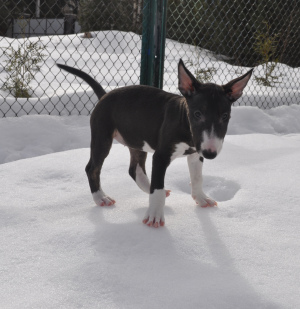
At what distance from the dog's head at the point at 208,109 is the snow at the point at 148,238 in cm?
50

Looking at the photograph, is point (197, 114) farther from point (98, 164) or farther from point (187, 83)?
point (98, 164)

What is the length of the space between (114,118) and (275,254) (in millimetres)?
1180

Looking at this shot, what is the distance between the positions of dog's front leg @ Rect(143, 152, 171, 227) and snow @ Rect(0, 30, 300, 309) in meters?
0.07

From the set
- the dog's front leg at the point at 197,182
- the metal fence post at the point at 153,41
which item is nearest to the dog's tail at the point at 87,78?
the dog's front leg at the point at 197,182

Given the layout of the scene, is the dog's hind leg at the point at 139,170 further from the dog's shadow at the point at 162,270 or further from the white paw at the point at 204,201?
the dog's shadow at the point at 162,270

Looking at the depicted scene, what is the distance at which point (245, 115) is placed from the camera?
208 inches

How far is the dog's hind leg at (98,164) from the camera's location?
8.80 ft

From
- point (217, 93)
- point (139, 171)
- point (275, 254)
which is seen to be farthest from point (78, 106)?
point (275, 254)

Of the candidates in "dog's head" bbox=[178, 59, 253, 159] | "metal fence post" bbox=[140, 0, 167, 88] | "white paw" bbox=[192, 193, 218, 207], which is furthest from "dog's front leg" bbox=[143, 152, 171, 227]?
"metal fence post" bbox=[140, 0, 167, 88]

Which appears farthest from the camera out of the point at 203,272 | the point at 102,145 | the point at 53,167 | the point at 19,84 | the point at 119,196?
the point at 19,84

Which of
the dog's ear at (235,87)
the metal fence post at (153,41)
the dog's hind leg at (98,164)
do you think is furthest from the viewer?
the metal fence post at (153,41)

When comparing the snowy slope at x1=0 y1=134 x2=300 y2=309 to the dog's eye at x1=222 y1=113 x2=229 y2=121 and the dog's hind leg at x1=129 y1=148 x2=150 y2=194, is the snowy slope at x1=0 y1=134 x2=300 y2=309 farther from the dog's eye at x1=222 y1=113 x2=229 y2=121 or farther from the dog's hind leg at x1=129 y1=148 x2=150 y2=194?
the dog's eye at x1=222 y1=113 x2=229 y2=121

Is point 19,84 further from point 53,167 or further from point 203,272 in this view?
point 203,272

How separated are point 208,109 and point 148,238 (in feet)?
2.28
